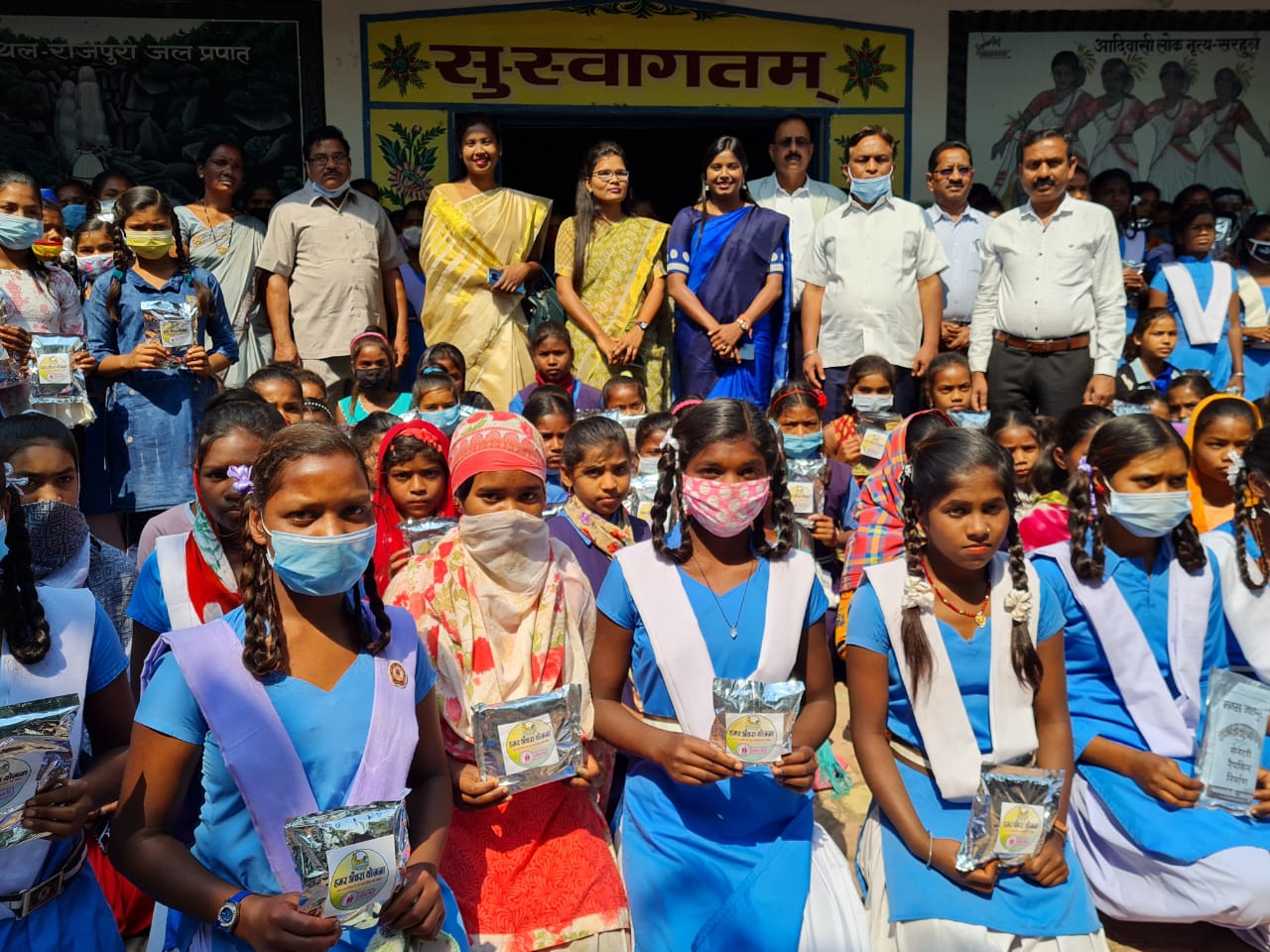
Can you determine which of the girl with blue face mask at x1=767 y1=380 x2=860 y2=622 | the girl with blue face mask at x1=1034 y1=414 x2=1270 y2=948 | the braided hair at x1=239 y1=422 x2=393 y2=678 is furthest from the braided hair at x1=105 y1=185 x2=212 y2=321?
the girl with blue face mask at x1=1034 y1=414 x2=1270 y2=948

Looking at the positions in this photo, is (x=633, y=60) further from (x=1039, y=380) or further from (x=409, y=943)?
(x=409, y=943)

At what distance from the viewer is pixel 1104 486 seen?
3.43m

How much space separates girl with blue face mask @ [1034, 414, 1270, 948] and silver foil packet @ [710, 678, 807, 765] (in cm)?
117

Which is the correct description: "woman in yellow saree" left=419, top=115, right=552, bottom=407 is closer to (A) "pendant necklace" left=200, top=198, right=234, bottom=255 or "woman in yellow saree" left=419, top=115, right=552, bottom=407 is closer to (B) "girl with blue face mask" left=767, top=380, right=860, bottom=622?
(A) "pendant necklace" left=200, top=198, right=234, bottom=255

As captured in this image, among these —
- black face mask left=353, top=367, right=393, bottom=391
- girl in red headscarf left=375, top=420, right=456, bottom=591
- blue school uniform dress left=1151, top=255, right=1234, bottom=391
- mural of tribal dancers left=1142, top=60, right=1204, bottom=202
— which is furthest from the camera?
mural of tribal dancers left=1142, top=60, right=1204, bottom=202

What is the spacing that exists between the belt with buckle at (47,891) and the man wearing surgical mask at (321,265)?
4.58m

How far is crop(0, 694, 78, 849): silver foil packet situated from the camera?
84.2 inches

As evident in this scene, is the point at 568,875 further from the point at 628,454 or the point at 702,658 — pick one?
the point at 628,454

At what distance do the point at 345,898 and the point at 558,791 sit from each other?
962 mm

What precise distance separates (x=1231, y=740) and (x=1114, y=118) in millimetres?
7951

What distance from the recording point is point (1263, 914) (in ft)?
10.1

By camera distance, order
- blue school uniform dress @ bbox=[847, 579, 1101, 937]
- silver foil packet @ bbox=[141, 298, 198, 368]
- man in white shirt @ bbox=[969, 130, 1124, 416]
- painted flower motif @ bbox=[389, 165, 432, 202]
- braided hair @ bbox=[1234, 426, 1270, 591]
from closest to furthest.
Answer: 1. blue school uniform dress @ bbox=[847, 579, 1101, 937]
2. braided hair @ bbox=[1234, 426, 1270, 591]
3. silver foil packet @ bbox=[141, 298, 198, 368]
4. man in white shirt @ bbox=[969, 130, 1124, 416]
5. painted flower motif @ bbox=[389, 165, 432, 202]

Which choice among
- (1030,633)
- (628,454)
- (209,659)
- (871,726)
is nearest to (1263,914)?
(1030,633)

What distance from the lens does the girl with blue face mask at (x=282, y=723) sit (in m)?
2.21
